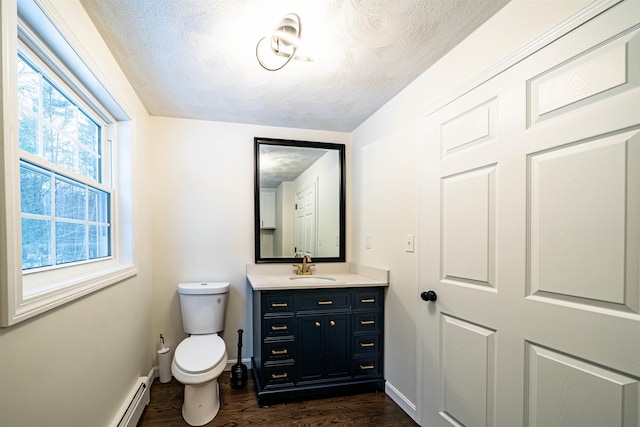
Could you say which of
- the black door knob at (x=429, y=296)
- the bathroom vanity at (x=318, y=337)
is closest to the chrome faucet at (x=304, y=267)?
the bathroom vanity at (x=318, y=337)

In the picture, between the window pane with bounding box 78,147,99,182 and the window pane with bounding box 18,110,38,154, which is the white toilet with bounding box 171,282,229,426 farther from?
the window pane with bounding box 18,110,38,154

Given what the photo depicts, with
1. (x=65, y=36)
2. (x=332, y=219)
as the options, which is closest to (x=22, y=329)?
(x=65, y=36)

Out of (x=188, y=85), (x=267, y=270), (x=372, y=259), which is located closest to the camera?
(x=188, y=85)

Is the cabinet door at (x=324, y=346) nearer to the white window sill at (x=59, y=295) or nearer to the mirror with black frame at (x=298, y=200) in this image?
the mirror with black frame at (x=298, y=200)

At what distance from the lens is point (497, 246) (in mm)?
Result: 1415

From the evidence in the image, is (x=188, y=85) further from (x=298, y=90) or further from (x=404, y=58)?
(x=404, y=58)

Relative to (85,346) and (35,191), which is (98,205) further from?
(85,346)

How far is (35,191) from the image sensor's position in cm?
122

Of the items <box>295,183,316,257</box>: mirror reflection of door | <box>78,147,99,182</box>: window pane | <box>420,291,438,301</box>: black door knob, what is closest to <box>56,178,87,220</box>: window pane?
<box>78,147,99,182</box>: window pane

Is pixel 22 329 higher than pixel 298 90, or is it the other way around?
pixel 298 90

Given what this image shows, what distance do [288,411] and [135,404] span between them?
966 mm

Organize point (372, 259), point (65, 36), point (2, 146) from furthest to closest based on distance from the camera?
1. point (372, 259)
2. point (65, 36)
3. point (2, 146)

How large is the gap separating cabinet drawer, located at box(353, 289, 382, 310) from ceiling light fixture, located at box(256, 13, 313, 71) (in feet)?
5.52

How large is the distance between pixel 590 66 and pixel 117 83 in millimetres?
2272
